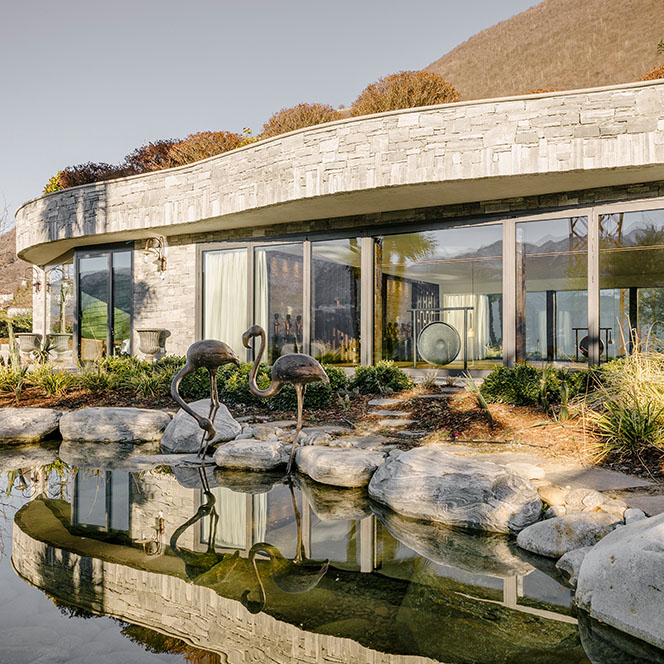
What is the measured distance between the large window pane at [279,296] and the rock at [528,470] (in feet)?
21.2

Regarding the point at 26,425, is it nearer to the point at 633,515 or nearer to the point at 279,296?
the point at 279,296

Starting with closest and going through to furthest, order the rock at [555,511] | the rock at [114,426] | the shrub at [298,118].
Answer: the rock at [555,511] < the rock at [114,426] < the shrub at [298,118]

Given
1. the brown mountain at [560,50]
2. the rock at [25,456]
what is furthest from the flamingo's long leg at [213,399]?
the brown mountain at [560,50]

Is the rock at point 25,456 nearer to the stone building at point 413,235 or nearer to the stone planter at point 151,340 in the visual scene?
the stone planter at point 151,340

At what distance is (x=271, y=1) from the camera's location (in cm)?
1647

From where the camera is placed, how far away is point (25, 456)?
6047mm

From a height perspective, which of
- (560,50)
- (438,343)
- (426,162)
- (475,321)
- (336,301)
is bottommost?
(438,343)

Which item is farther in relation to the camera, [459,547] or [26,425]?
[26,425]

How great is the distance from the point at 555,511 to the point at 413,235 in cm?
659

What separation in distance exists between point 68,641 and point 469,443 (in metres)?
4.14

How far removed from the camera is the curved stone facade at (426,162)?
6.85 meters

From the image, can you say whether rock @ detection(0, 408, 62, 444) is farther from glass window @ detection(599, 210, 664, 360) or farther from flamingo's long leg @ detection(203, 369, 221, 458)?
glass window @ detection(599, 210, 664, 360)

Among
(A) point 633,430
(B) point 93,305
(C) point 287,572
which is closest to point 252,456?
(C) point 287,572

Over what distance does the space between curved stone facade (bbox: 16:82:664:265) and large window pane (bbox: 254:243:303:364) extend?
67 cm
